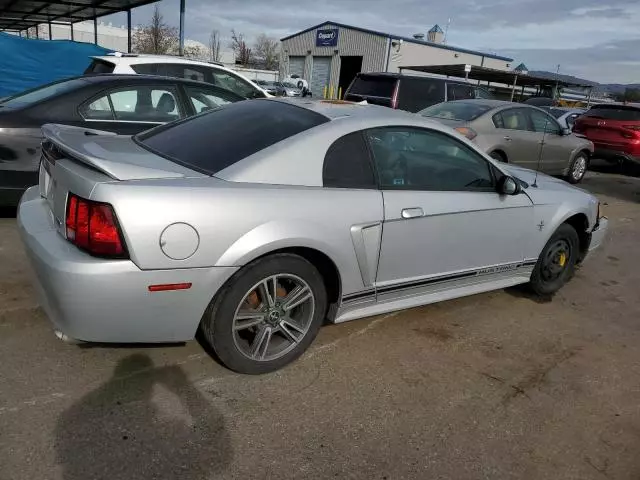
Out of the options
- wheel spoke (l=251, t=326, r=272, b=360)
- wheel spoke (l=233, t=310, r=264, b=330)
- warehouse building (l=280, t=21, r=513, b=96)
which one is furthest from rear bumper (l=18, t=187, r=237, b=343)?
warehouse building (l=280, t=21, r=513, b=96)

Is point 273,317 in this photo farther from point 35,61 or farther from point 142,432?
point 35,61

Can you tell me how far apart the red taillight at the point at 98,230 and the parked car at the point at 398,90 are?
30.4 feet

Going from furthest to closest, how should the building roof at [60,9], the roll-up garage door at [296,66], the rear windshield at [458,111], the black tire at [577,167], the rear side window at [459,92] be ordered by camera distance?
the roll-up garage door at [296,66] < the building roof at [60,9] < the rear side window at [459,92] < the black tire at [577,167] < the rear windshield at [458,111]

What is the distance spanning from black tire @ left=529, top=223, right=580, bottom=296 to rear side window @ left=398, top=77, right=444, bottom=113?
7.22 metres

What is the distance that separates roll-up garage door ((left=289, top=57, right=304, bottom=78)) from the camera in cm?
4094

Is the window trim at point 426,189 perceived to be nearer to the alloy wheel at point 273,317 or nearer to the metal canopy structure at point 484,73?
the alloy wheel at point 273,317

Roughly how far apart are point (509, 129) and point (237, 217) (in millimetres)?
7442

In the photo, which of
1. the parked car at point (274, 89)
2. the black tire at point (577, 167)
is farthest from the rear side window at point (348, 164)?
the parked car at point (274, 89)

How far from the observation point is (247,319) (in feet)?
9.39

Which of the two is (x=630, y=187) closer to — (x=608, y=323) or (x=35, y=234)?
(x=608, y=323)

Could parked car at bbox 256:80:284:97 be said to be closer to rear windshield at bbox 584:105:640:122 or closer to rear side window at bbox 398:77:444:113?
rear side window at bbox 398:77:444:113

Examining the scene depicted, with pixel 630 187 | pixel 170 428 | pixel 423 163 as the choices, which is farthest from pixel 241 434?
pixel 630 187

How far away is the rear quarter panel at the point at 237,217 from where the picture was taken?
2420 mm

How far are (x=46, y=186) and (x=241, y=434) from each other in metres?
1.81
